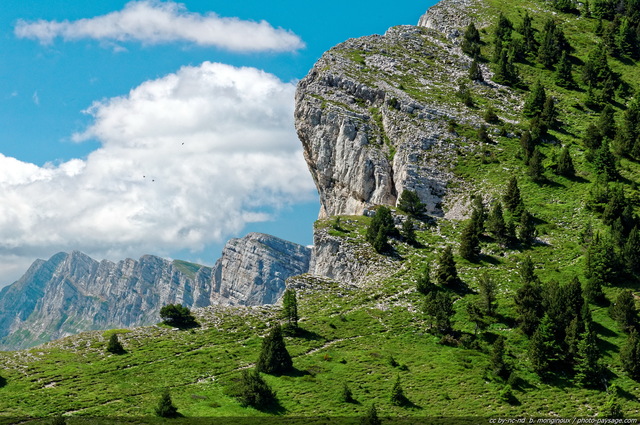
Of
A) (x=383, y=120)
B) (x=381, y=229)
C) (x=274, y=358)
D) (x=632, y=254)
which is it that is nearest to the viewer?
(x=274, y=358)

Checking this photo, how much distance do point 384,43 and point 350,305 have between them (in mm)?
117451

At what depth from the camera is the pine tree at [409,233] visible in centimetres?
12244

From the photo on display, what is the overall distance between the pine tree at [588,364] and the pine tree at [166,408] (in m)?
53.9

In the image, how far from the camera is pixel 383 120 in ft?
528

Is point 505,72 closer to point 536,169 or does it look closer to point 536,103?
point 536,103

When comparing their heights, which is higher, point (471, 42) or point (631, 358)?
point (471, 42)

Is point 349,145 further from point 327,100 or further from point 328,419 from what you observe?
point 328,419

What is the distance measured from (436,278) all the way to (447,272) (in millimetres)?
3495

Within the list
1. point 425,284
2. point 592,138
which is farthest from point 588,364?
point 592,138

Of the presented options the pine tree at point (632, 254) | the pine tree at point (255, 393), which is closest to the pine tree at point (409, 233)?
the pine tree at point (632, 254)

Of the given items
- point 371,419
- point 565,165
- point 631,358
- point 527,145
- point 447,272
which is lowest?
point 371,419

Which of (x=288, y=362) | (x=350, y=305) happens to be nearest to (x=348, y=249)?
(x=350, y=305)

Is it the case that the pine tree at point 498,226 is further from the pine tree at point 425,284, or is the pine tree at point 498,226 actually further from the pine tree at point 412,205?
the pine tree at point 412,205

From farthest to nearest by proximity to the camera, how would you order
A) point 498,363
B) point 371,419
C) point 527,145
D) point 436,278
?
point 527,145, point 436,278, point 498,363, point 371,419
